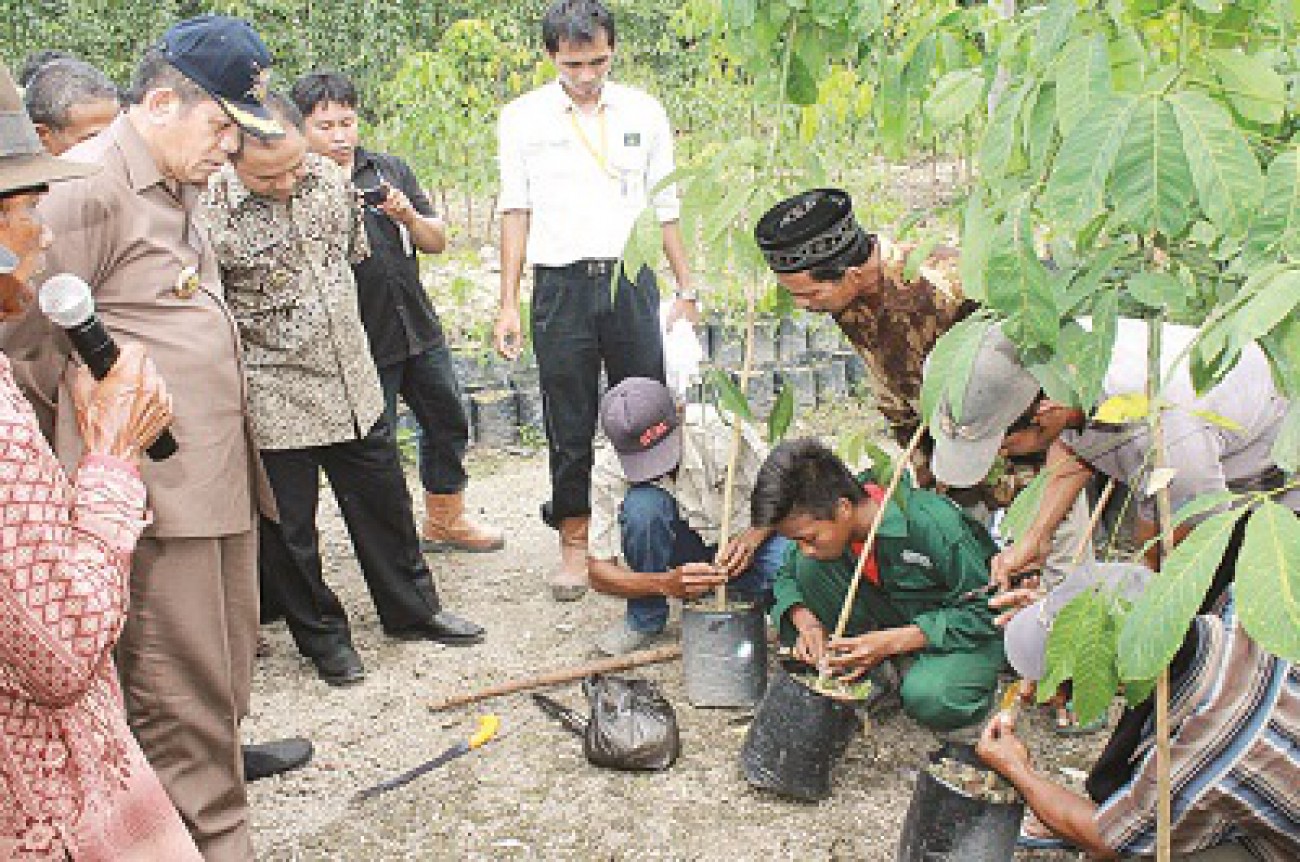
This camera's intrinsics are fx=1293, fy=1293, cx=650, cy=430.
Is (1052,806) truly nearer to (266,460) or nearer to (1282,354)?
(1282,354)

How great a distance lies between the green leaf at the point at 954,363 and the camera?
149cm

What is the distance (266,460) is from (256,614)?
855 mm

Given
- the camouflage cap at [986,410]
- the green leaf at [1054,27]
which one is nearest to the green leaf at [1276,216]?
the green leaf at [1054,27]

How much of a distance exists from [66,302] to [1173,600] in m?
1.42

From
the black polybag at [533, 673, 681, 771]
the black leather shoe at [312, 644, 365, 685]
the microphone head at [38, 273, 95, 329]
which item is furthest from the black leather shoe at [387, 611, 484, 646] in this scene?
the microphone head at [38, 273, 95, 329]

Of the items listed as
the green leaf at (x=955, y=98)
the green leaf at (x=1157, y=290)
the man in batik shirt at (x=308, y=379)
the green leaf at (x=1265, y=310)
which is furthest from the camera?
→ the man in batik shirt at (x=308, y=379)

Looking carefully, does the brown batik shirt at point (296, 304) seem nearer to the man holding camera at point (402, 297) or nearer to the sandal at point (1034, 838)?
the man holding camera at point (402, 297)

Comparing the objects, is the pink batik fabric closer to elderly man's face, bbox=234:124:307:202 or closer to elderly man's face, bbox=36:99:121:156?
elderly man's face, bbox=234:124:307:202

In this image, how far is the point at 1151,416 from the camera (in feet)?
4.72

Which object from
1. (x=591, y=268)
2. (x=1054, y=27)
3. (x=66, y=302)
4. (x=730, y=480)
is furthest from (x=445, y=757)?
(x=1054, y=27)

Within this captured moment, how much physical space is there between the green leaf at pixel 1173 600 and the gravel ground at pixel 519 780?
140 centimetres

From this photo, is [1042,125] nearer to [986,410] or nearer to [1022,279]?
[1022,279]

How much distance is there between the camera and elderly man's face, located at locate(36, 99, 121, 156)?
3.24 meters

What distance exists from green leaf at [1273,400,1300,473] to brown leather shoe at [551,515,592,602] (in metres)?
2.82
